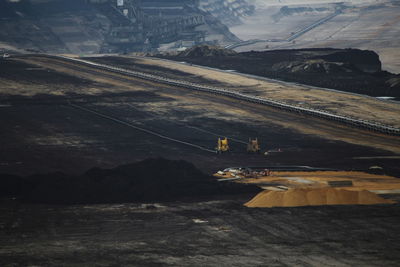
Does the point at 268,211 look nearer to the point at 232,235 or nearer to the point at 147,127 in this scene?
the point at 232,235

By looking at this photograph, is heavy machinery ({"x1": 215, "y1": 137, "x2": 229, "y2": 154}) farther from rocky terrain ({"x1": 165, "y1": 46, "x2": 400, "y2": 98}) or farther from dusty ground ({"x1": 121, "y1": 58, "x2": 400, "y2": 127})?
rocky terrain ({"x1": 165, "y1": 46, "x2": 400, "y2": 98})

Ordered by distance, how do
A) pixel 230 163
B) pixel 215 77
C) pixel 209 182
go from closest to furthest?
pixel 209 182
pixel 230 163
pixel 215 77

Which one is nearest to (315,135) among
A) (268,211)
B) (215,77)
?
(268,211)

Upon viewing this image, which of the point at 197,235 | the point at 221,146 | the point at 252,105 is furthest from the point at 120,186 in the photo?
the point at 252,105

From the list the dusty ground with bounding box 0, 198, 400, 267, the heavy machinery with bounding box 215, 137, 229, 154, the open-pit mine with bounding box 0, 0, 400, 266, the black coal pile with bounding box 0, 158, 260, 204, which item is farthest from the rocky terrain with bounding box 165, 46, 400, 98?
the dusty ground with bounding box 0, 198, 400, 267

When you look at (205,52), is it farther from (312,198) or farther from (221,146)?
(312,198)

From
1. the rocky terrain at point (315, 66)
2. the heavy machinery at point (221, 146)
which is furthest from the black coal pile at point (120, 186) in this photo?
the rocky terrain at point (315, 66)
